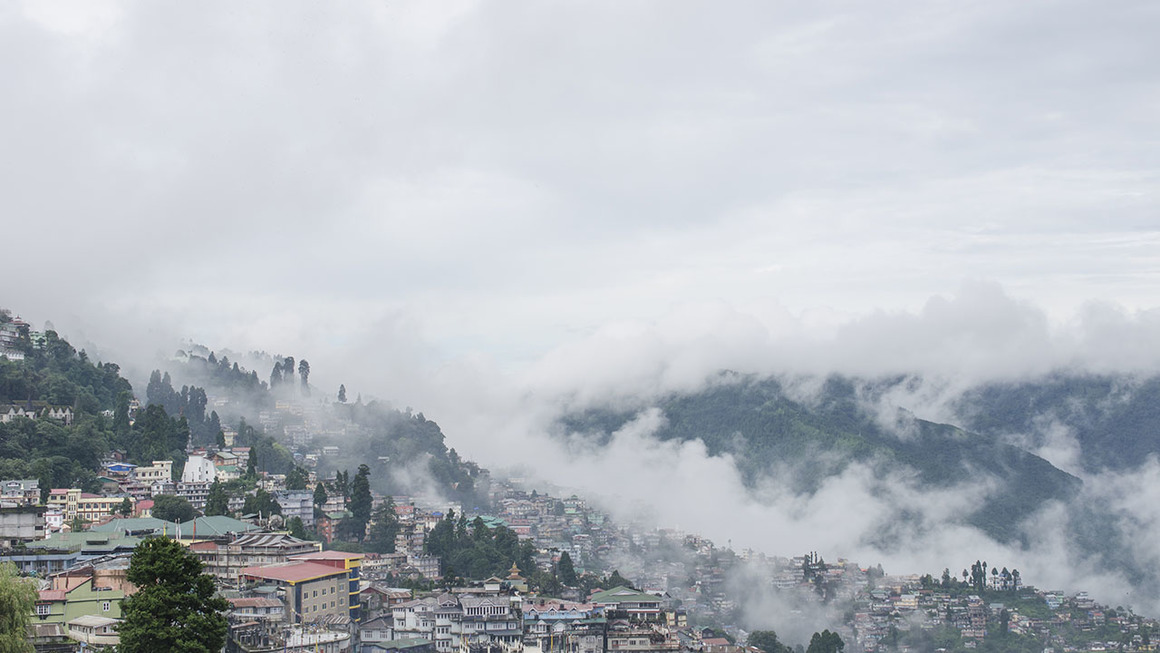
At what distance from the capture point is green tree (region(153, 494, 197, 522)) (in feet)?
271

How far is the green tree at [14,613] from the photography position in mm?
35031

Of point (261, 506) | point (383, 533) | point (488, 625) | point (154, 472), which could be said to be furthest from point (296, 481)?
point (488, 625)

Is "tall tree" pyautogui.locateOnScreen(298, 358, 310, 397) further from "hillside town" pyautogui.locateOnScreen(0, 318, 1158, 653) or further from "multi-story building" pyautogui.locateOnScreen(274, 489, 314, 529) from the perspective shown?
"multi-story building" pyautogui.locateOnScreen(274, 489, 314, 529)

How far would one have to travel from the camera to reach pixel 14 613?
35625 millimetres

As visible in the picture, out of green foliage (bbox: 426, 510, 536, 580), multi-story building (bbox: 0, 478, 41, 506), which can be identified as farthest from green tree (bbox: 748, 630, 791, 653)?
multi-story building (bbox: 0, 478, 41, 506)

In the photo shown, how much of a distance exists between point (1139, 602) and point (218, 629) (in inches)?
5521

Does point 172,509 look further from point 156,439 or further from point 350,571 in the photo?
point 350,571

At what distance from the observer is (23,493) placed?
7919 cm

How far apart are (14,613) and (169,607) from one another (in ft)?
14.4

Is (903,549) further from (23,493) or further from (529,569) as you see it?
(23,493)

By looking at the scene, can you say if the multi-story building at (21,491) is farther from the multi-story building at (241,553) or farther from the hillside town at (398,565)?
the multi-story building at (241,553)

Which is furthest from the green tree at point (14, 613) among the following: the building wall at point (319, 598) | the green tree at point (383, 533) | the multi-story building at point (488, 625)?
the green tree at point (383, 533)

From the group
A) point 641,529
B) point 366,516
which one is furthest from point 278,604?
point 641,529

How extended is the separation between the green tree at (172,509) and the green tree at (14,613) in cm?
4605
